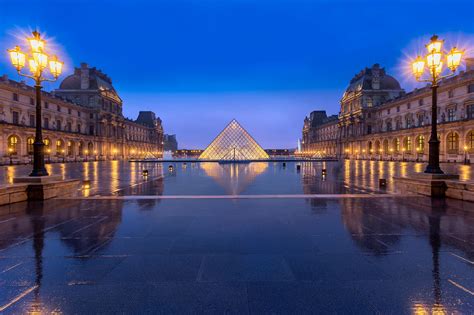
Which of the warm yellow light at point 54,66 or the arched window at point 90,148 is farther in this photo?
the arched window at point 90,148

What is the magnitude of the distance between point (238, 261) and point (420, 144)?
158 ft

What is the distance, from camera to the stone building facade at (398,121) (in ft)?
109

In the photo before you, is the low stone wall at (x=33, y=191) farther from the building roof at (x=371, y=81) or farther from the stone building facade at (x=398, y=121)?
the building roof at (x=371, y=81)

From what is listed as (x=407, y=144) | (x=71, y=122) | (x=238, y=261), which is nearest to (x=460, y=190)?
(x=238, y=261)

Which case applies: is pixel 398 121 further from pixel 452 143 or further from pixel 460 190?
pixel 460 190

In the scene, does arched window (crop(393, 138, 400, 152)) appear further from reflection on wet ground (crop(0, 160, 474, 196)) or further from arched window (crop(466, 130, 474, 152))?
reflection on wet ground (crop(0, 160, 474, 196))

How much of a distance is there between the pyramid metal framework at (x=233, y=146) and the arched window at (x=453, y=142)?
91.4 feet

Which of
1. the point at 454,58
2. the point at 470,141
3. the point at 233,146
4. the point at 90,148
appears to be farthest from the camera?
the point at 90,148

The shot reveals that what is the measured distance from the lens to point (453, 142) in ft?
114

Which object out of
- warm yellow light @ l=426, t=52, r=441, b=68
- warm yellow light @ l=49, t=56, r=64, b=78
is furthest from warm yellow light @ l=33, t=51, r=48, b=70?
warm yellow light @ l=426, t=52, r=441, b=68

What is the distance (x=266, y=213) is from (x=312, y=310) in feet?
11.9

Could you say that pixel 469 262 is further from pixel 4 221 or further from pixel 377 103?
pixel 377 103

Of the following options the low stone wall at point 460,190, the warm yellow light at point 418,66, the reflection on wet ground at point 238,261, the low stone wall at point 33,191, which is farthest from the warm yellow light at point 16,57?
the warm yellow light at point 418,66

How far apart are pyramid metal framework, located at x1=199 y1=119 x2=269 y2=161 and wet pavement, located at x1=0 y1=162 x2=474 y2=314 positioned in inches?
1759
